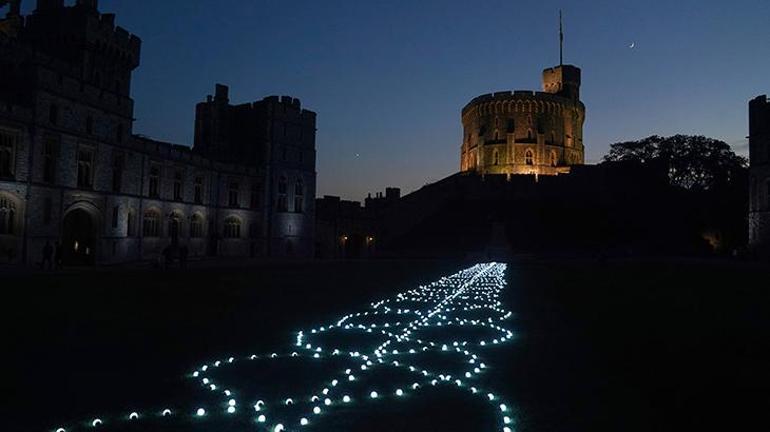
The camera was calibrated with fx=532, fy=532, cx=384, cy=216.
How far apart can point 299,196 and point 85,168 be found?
23.1 meters

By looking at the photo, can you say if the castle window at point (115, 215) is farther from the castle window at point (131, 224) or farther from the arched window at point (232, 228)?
the arched window at point (232, 228)

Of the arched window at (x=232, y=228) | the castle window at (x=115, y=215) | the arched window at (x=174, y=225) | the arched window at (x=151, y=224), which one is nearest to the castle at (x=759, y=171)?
the arched window at (x=232, y=228)

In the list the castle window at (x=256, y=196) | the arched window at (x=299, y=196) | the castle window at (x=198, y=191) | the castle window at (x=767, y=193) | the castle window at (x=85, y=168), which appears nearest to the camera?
the castle window at (x=85, y=168)

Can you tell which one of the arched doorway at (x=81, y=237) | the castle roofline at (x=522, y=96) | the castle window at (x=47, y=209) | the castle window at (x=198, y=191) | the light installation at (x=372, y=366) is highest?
the castle roofline at (x=522, y=96)

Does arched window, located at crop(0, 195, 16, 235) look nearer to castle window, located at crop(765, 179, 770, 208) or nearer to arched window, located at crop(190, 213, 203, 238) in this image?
arched window, located at crop(190, 213, 203, 238)

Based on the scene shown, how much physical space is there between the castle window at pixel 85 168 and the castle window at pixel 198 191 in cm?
1145

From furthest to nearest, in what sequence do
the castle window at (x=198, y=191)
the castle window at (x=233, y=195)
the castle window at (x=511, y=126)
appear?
the castle window at (x=511, y=126) → the castle window at (x=233, y=195) → the castle window at (x=198, y=191)

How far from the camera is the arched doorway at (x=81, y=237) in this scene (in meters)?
34.3

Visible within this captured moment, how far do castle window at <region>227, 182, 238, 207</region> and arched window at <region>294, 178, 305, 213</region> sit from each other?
21.4 feet

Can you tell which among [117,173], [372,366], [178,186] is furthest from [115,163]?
[372,366]

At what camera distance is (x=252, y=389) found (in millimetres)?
6430

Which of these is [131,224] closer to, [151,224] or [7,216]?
[151,224]

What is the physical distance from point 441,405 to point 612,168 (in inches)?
2782

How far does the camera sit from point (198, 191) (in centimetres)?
4588
